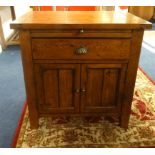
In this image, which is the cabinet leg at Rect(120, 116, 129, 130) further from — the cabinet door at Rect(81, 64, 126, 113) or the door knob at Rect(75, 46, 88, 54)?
the door knob at Rect(75, 46, 88, 54)

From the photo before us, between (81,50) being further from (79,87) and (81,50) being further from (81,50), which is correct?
(79,87)

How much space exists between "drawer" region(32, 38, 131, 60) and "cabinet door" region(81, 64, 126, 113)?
6cm

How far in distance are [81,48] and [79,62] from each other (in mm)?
81

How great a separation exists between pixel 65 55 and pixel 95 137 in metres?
0.55

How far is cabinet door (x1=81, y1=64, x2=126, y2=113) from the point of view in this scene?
3.58ft

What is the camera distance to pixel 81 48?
1018 millimetres

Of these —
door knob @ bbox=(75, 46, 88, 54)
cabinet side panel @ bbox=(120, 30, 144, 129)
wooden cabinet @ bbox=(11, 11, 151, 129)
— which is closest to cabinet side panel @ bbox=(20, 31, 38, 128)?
wooden cabinet @ bbox=(11, 11, 151, 129)

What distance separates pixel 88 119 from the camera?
1378mm

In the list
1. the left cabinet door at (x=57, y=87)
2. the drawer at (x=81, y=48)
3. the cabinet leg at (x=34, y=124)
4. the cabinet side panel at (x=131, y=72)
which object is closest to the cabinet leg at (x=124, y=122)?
the cabinet side panel at (x=131, y=72)

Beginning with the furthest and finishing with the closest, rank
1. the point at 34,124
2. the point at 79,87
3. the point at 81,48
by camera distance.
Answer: the point at 34,124 < the point at 79,87 < the point at 81,48

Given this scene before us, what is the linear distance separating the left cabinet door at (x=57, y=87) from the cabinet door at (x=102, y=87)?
0.05 metres

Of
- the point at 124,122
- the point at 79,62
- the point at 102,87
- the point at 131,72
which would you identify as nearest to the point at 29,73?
the point at 79,62

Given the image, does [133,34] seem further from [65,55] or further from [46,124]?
[46,124]

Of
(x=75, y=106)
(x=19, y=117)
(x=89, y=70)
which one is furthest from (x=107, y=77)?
(x=19, y=117)
